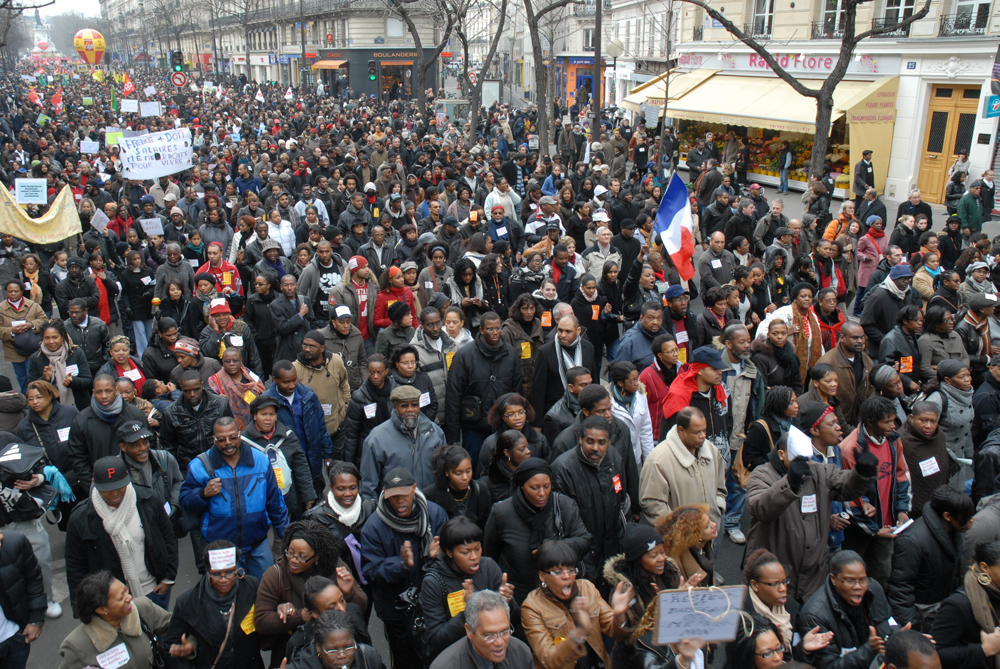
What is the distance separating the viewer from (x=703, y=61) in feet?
89.4

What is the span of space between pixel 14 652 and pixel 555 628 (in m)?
3.01

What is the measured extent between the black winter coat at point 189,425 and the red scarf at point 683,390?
3233mm

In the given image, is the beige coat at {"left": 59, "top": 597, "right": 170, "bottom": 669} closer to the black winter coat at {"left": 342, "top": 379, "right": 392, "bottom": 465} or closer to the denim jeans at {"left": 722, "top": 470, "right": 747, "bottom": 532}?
the black winter coat at {"left": 342, "top": 379, "right": 392, "bottom": 465}

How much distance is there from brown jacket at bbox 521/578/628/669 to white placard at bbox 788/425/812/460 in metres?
1.50

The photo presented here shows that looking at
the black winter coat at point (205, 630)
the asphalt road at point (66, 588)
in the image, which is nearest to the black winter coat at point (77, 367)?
the asphalt road at point (66, 588)

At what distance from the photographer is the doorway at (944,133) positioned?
18328 mm

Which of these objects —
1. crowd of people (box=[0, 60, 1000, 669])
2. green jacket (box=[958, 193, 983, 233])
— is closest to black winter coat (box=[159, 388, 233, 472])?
crowd of people (box=[0, 60, 1000, 669])

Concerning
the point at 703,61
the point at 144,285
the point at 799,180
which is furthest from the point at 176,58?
the point at 144,285

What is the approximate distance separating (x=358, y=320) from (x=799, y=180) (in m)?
17.8

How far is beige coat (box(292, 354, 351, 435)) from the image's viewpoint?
20.7ft

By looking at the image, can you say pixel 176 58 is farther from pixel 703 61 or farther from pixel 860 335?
pixel 860 335

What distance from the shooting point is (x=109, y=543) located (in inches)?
183

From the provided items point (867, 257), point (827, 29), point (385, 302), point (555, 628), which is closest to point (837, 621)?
point (555, 628)

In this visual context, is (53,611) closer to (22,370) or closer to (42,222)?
(22,370)
